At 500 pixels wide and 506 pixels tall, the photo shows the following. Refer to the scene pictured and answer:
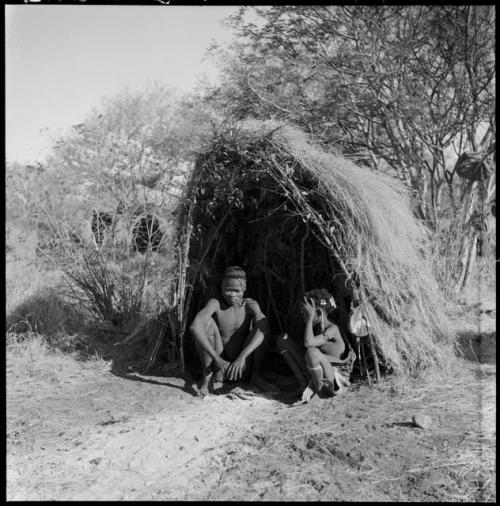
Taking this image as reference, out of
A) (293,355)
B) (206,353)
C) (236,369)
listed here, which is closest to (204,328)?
(206,353)

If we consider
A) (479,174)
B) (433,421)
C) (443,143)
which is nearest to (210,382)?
(433,421)

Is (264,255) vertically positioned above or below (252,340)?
above

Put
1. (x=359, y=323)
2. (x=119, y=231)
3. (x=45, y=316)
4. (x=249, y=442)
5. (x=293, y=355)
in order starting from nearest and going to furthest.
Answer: (x=249, y=442) → (x=359, y=323) → (x=293, y=355) → (x=45, y=316) → (x=119, y=231)

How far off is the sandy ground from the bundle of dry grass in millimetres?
527

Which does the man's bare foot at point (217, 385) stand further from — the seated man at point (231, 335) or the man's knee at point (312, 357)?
the man's knee at point (312, 357)

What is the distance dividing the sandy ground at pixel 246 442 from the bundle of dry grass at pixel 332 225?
0.53 metres

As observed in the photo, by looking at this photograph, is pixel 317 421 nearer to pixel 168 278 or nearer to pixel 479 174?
pixel 168 278

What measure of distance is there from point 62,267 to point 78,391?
2503 millimetres

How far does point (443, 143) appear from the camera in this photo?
956 cm

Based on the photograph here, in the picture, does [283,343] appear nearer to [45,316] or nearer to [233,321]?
[233,321]

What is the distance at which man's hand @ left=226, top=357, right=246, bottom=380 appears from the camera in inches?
212

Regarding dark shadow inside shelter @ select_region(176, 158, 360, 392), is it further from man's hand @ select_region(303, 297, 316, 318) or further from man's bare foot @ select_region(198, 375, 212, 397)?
man's hand @ select_region(303, 297, 316, 318)

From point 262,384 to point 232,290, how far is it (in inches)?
38.3

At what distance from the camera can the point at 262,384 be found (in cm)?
557
